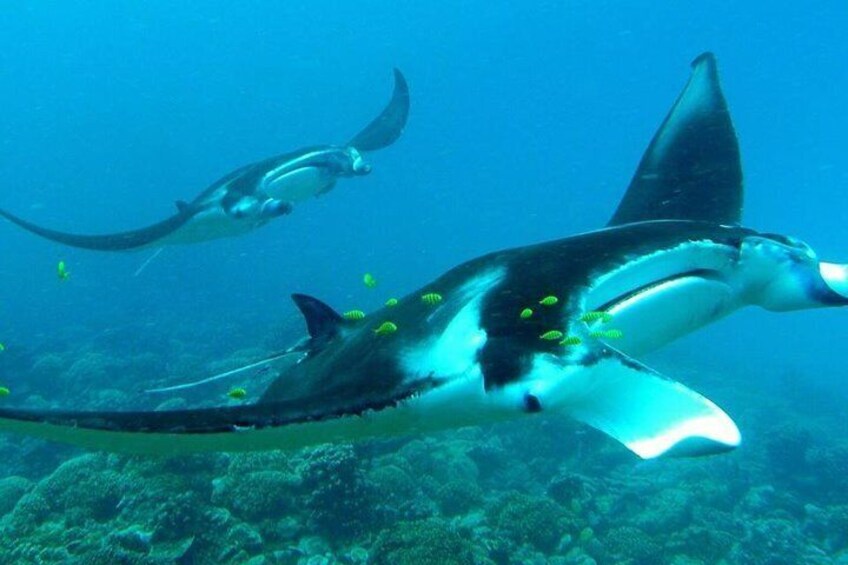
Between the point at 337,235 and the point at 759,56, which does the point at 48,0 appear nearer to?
the point at 337,235

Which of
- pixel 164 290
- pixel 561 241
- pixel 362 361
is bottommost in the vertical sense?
pixel 362 361

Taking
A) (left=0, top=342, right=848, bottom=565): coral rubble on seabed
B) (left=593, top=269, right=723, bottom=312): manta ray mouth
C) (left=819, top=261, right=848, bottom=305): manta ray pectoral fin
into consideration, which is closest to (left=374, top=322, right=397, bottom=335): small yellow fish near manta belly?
(left=593, top=269, right=723, bottom=312): manta ray mouth

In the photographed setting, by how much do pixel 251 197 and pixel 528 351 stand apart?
7.13 meters

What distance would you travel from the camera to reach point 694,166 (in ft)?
18.1

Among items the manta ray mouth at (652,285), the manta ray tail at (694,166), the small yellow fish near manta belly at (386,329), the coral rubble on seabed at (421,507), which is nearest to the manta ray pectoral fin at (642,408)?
the manta ray mouth at (652,285)

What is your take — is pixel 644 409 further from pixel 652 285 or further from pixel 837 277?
pixel 837 277

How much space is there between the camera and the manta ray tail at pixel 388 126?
38.8 feet

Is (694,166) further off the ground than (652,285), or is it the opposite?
(694,166)

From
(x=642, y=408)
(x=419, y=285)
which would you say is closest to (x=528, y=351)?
(x=642, y=408)

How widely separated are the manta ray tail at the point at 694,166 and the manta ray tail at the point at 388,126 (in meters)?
6.94

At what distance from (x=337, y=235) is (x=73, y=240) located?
324 ft

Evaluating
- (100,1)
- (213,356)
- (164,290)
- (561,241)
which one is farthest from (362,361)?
(100,1)

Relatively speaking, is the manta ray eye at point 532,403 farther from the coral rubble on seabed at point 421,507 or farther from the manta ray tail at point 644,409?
the coral rubble on seabed at point 421,507

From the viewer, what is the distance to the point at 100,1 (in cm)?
12438
